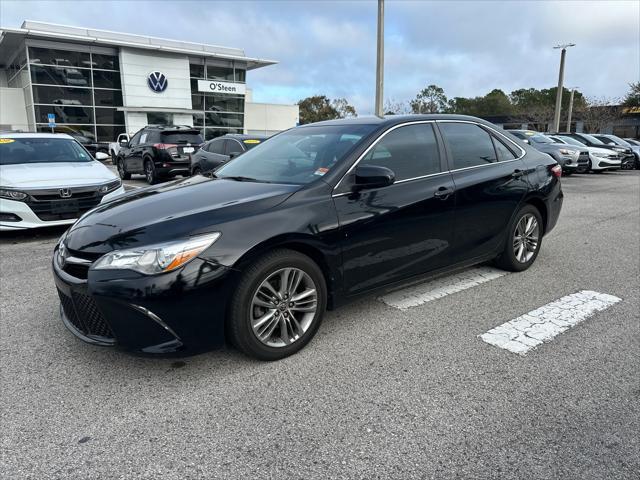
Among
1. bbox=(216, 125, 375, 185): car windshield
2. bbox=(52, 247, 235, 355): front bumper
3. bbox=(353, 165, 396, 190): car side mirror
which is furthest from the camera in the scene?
bbox=(216, 125, 375, 185): car windshield

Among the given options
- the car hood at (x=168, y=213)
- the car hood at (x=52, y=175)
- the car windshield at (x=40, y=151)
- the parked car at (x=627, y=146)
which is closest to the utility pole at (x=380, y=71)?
the parked car at (x=627, y=146)

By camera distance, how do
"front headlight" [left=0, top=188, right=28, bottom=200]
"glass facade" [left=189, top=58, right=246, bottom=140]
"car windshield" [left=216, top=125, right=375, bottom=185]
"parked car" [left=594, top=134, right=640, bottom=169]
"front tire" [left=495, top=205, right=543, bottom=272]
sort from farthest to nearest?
"glass facade" [left=189, top=58, right=246, bottom=140], "parked car" [left=594, top=134, right=640, bottom=169], "front headlight" [left=0, top=188, right=28, bottom=200], "front tire" [left=495, top=205, right=543, bottom=272], "car windshield" [left=216, top=125, right=375, bottom=185]

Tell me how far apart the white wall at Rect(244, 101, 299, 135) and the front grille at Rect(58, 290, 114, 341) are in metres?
41.2

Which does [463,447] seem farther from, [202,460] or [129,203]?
[129,203]

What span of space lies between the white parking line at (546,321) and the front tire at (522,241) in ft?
2.24

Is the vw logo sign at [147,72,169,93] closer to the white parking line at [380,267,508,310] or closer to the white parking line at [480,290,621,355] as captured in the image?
the white parking line at [380,267,508,310]

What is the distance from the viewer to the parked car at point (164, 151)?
13664 millimetres

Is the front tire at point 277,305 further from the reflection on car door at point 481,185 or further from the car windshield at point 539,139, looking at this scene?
the car windshield at point 539,139

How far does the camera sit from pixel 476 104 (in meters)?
84.5

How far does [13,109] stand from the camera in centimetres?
3369

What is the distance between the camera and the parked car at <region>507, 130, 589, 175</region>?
17.7 m

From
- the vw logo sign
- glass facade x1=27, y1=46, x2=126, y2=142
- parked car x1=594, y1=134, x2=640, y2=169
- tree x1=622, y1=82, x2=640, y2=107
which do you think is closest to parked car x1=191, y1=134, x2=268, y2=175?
parked car x1=594, y1=134, x2=640, y2=169

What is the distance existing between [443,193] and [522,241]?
1.52m

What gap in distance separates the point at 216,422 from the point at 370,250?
1620 mm
